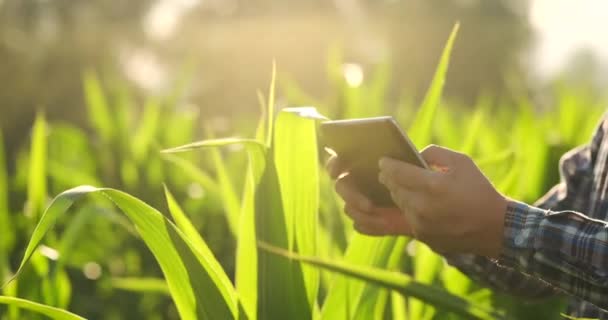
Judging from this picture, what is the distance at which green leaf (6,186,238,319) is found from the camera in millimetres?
797

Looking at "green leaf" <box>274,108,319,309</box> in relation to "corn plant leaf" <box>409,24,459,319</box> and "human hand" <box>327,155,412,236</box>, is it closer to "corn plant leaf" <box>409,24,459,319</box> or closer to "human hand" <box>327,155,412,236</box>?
"human hand" <box>327,155,412,236</box>

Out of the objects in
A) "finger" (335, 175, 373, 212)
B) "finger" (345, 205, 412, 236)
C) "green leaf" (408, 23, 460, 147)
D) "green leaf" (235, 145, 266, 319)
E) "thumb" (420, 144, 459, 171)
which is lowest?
"green leaf" (235, 145, 266, 319)

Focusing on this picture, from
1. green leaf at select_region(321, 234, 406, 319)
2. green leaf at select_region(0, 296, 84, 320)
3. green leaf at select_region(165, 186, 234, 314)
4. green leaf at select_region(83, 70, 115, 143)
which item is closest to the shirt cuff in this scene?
green leaf at select_region(321, 234, 406, 319)

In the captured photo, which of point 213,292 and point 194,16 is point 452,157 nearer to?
point 213,292

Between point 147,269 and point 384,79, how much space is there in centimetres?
75

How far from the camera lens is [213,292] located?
849 mm

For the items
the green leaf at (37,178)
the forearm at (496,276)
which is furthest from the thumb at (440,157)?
the green leaf at (37,178)

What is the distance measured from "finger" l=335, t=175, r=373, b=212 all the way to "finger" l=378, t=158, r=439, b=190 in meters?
0.14

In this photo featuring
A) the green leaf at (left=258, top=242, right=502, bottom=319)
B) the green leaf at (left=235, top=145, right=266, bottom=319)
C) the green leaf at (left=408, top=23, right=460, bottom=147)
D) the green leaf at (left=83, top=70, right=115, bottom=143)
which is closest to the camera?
the green leaf at (left=258, top=242, right=502, bottom=319)

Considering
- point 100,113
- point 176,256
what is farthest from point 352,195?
point 100,113

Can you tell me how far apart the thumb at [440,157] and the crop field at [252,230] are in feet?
0.38

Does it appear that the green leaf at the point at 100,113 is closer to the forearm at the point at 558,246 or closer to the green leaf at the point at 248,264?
the green leaf at the point at 248,264

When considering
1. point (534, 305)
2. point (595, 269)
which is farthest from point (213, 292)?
point (534, 305)

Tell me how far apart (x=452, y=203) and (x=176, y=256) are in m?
0.25
